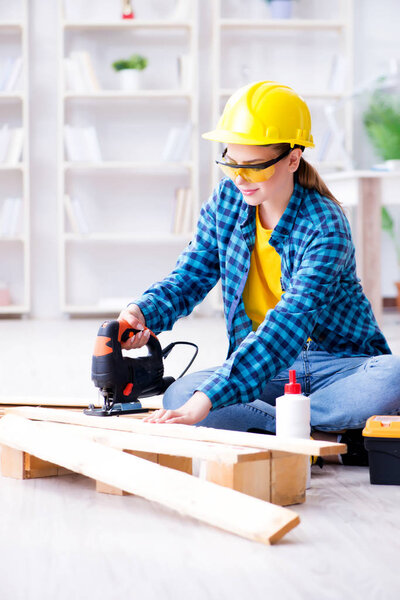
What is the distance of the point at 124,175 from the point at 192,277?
4.60 metres

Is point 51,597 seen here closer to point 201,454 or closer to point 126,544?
point 126,544

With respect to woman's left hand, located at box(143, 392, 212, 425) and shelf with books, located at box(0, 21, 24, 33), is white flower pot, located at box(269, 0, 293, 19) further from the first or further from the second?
woman's left hand, located at box(143, 392, 212, 425)

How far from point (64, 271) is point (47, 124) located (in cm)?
115

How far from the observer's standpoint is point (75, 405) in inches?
84.1

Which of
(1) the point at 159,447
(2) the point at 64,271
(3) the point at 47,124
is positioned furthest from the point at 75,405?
(3) the point at 47,124

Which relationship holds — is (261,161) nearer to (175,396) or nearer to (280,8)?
(175,396)

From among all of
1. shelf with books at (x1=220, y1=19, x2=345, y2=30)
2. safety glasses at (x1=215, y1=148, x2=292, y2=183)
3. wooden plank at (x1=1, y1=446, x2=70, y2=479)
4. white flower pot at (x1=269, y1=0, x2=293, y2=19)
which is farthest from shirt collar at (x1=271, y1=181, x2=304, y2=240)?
white flower pot at (x1=269, y1=0, x2=293, y2=19)

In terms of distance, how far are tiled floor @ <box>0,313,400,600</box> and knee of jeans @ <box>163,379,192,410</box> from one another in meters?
0.32

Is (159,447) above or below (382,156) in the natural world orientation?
below

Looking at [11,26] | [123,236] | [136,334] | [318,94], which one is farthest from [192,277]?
[11,26]

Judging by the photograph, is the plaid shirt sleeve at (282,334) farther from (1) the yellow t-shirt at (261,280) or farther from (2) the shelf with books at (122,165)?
(2) the shelf with books at (122,165)

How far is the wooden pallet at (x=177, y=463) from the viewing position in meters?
1.42

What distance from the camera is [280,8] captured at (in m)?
6.46

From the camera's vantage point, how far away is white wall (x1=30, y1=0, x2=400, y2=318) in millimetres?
6582
